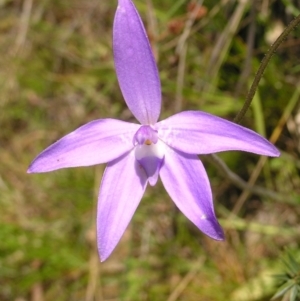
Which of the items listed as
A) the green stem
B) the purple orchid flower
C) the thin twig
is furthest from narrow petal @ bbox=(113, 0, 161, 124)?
the thin twig

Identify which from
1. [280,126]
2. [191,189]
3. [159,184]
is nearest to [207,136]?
[191,189]

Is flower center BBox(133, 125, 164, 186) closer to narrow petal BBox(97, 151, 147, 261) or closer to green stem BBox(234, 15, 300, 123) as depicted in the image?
narrow petal BBox(97, 151, 147, 261)

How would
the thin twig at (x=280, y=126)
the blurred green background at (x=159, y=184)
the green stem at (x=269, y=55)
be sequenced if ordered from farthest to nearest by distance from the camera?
the blurred green background at (x=159, y=184)
the thin twig at (x=280, y=126)
the green stem at (x=269, y=55)

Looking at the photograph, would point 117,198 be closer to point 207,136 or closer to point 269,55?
point 207,136

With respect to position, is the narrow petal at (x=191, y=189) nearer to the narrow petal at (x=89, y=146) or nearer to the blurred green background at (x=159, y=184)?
the narrow petal at (x=89, y=146)

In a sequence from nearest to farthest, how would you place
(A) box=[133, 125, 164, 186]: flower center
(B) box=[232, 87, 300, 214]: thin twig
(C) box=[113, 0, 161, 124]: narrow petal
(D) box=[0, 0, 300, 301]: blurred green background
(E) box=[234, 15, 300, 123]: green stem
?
(E) box=[234, 15, 300, 123]: green stem < (C) box=[113, 0, 161, 124]: narrow petal < (A) box=[133, 125, 164, 186]: flower center < (B) box=[232, 87, 300, 214]: thin twig < (D) box=[0, 0, 300, 301]: blurred green background

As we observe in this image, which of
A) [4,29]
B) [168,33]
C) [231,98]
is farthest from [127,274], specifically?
[4,29]

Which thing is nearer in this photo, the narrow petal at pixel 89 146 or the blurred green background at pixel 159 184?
the narrow petal at pixel 89 146

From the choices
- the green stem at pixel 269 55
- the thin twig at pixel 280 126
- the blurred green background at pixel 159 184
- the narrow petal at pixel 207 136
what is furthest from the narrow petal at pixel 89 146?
the thin twig at pixel 280 126
